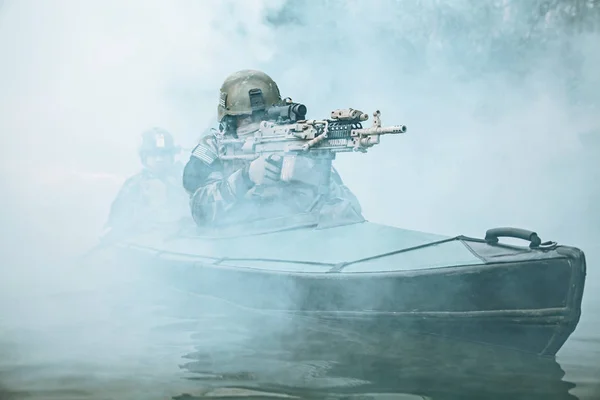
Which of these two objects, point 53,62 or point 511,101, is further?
point 53,62

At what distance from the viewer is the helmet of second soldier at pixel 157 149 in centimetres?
508

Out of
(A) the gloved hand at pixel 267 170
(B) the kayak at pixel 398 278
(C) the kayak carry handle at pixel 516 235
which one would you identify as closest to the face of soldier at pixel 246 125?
(A) the gloved hand at pixel 267 170

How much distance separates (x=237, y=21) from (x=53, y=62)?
4.37ft

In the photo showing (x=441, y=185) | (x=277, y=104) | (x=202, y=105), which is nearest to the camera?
(x=441, y=185)

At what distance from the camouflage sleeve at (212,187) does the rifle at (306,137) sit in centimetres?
10

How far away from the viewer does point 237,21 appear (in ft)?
14.3

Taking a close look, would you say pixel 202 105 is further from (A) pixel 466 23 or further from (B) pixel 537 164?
(B) pixel 537 164

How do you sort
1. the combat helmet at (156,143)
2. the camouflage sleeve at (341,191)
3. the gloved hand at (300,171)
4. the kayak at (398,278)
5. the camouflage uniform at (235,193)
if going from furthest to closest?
the combat helmet at (156,143)
the camouflage sleeve at (341,191)
the camouflage uniform at (235,193)
the gloved hand at (300,171)
the kayak at (398,278)

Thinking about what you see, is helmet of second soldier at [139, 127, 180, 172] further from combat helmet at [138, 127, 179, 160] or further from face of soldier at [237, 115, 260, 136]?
face of soldier at [237, 115, 260, 136]

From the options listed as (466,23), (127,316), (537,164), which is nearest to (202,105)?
(127,316)

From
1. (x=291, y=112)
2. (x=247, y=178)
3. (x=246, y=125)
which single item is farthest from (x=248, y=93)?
(x=247, y=178)

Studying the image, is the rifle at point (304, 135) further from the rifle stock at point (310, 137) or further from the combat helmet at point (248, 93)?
the combat helmet at point (248, 93)

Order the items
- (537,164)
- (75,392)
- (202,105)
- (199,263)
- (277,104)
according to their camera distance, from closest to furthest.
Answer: (75,392) < (537,164) < (199,263) < (277,104) < (202,105)

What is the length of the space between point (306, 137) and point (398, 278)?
116cm
